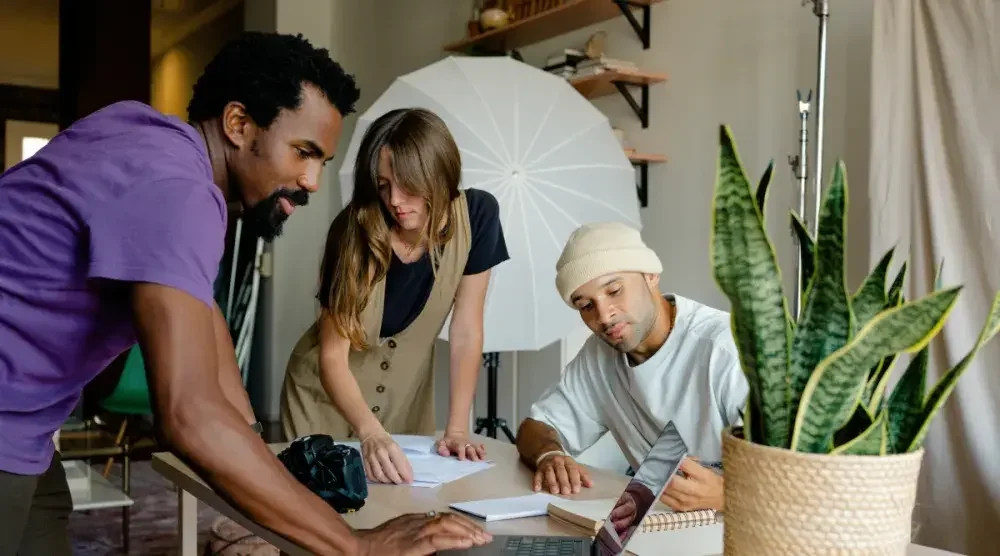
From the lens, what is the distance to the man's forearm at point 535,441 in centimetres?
173

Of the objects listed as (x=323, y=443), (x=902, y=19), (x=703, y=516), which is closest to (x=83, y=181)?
(x=323, y=443)

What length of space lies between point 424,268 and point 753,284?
4.70 feet

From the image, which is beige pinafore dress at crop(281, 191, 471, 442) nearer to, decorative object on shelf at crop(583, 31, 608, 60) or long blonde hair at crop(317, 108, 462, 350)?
long blonde hair at crop(317, 108, 462, 350)

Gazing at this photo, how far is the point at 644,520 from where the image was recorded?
4.01 feet

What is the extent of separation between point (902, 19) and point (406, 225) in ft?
4.87

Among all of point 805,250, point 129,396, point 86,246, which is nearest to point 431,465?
point 86,246

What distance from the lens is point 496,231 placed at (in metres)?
2.23

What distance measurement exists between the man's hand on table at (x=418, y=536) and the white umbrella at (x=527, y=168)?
1.72m

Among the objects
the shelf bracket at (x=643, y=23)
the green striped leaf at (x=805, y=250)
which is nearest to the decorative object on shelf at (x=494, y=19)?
the shelf bracket at (x=643, y=23)

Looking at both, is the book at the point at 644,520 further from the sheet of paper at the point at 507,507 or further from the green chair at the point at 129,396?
the green chair at the point at 129,396

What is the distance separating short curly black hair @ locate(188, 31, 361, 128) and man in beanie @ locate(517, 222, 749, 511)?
0.56 meters

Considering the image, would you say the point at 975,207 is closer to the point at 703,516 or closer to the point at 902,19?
the point at 902,19

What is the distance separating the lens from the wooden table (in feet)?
4.07

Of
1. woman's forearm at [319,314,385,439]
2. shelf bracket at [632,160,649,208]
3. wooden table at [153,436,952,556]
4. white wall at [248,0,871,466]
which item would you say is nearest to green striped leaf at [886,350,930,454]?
wooden table at [153,436,952,556]
